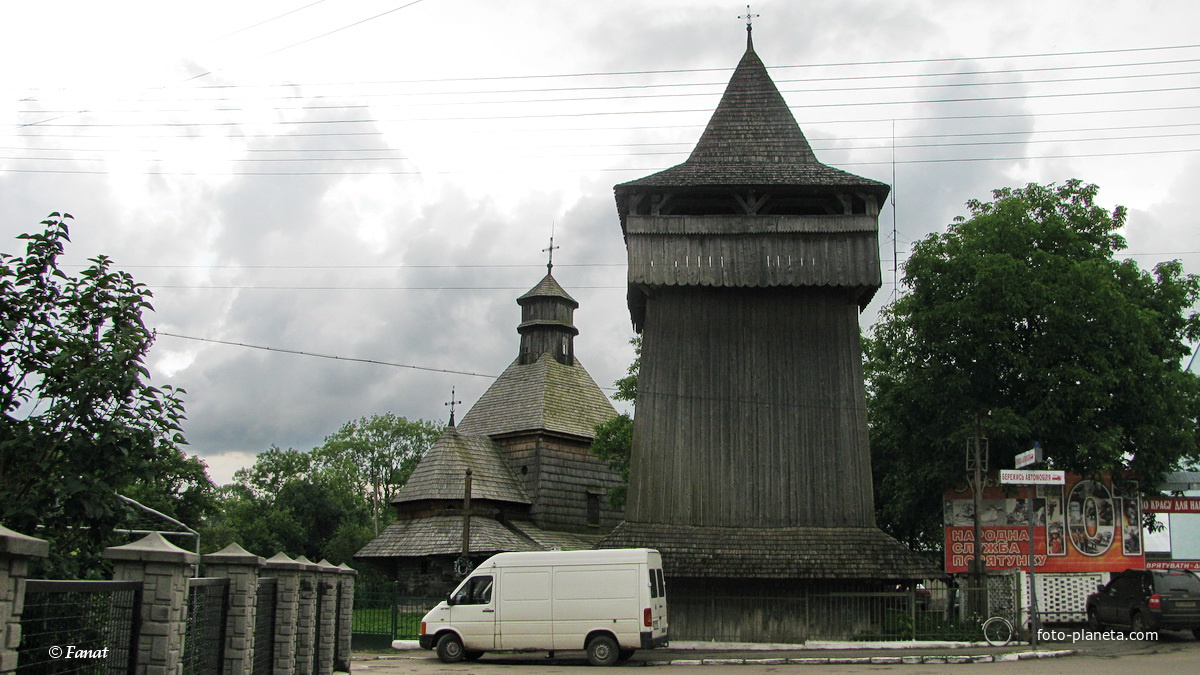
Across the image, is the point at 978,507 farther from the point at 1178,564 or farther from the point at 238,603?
the point at 238,603

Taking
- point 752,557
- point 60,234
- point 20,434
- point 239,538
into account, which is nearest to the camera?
point 20,434

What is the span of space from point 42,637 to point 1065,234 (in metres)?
26.1

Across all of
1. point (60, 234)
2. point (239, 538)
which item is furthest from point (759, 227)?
point (239, 538)

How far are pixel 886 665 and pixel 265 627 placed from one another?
36.7ft

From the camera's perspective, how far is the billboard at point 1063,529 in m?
25.6

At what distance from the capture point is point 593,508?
4538 centimetres

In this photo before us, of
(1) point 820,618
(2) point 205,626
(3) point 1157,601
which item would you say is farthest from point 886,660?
(2) point 205,626

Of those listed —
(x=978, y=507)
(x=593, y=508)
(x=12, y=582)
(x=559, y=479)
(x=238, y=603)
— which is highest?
(x=559, y=479)

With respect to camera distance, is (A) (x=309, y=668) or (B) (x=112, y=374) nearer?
(B) (x=112, y=374)

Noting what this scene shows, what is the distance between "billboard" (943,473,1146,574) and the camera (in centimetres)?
2558

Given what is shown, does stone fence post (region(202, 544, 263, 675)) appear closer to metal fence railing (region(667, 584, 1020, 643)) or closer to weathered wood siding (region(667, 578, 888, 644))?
weathered wood siding (region(667, 578, 888, 644))

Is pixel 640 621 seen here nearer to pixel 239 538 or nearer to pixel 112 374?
pixel 112 374

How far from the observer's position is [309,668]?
1370 centimetres

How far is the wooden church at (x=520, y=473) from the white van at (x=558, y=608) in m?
16.5
